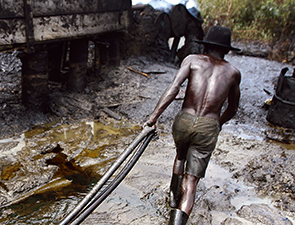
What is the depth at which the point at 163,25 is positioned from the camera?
9.49 m

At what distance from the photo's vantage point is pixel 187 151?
3311 millimetres

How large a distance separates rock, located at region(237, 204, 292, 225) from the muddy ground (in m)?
0.01

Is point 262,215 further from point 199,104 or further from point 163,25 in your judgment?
point 163,25

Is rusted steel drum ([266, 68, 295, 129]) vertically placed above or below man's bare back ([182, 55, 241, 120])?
below

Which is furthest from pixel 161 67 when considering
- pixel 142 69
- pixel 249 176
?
pixel 249 176

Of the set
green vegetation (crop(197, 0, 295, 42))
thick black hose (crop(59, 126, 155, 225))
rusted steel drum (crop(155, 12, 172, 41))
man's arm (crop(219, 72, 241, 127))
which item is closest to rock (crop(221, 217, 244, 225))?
man's arm (crop(219, 72, 241, 127))

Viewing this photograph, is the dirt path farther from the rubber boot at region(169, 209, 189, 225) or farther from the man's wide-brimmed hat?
the man's wide-brimmed hat

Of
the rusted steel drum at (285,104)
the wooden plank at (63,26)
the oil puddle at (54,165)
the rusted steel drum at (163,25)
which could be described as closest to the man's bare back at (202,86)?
the oil puddle at (54,165)

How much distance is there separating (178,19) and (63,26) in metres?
5.10

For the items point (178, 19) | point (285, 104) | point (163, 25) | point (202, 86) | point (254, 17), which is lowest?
point (285, 104)

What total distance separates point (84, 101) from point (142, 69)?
249 centimetres

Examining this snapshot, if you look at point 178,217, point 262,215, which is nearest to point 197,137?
point 178,217

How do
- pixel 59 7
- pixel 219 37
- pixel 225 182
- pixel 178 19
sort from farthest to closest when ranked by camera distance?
pixel 178 19 → pixel 59 7 → pixel 225 182 → pixel 219 37

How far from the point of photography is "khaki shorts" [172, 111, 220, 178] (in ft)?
10.2
